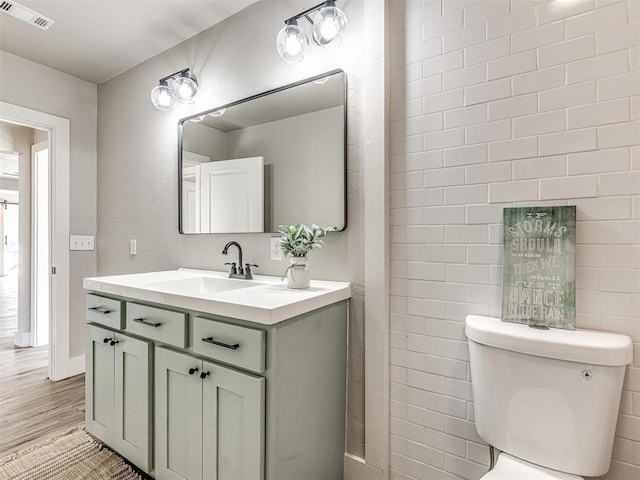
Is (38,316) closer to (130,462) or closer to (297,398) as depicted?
(130,462)

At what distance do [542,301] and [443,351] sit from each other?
40 centimetres

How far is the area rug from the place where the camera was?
5.25ft

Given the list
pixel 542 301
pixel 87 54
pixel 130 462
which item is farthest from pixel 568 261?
pixel 87 54

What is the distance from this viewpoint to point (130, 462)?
1.64 meters

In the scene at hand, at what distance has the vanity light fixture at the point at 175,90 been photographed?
82.7 inches

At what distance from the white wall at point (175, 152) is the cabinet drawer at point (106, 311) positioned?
575 millimetres

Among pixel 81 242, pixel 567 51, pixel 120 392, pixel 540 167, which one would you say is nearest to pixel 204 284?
pixel 120 392

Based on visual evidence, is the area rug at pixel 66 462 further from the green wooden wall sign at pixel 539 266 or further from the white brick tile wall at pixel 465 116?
the white brick tile wall at pixel 465 116

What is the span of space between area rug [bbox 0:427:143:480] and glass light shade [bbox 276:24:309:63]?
2058 mm

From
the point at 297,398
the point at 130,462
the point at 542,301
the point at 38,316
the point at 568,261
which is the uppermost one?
the point at 568,261

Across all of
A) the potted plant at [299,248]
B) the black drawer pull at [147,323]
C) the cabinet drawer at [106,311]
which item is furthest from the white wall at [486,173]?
the cabinet drawer at [106,311]

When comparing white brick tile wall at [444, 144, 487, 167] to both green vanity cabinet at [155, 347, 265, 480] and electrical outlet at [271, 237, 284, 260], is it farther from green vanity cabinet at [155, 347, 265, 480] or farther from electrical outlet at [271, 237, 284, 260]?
green vanity cabinet at [155, 347, 265, 480]

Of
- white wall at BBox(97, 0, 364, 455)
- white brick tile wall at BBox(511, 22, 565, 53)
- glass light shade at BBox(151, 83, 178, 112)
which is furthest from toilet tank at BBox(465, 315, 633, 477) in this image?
glass light shade at BBox(151, 83, 178, 112)

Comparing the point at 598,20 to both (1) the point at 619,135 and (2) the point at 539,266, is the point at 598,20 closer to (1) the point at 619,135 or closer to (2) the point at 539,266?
(1) the point at 619,135
